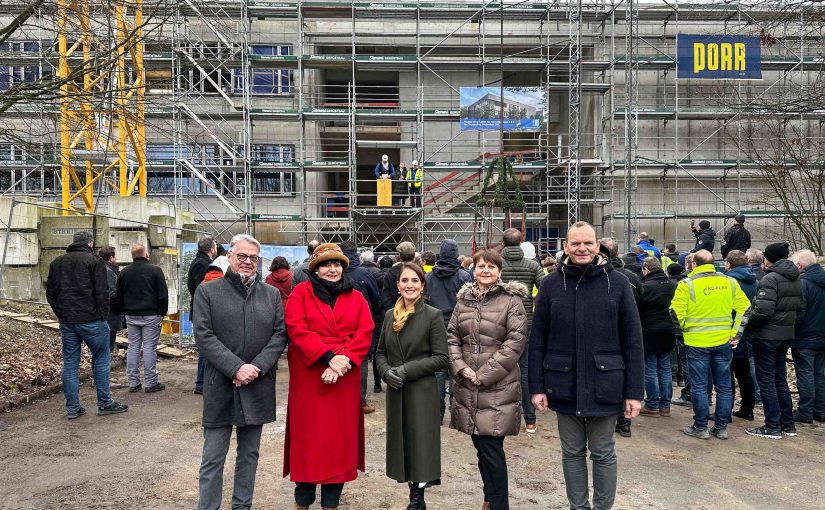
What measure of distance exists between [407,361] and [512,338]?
0.79 m

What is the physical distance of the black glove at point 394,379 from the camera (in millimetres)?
4324

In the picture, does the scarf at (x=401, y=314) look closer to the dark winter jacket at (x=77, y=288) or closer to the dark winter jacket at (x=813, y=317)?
the dark winter jacket at (x=77, y=288)

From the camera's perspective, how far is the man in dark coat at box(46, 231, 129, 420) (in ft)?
23.0

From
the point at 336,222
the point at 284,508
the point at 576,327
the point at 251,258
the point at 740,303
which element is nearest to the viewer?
the point at 576,327

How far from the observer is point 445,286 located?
701 centimetres

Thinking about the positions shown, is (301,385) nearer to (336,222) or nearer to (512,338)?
(512,338)

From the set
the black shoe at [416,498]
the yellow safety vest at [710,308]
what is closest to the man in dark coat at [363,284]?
the black shoe at [416,498]

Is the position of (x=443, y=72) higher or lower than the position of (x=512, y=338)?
higher

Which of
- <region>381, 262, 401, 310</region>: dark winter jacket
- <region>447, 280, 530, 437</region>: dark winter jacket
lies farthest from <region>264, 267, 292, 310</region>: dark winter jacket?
<region>447, 280, 530, 437</region>: dark winter jacket

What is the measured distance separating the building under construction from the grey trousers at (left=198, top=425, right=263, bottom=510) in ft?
49.8

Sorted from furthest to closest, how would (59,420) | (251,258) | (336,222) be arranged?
(336,222)
(59,420)
(251,258)

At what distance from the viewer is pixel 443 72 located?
2320 cm

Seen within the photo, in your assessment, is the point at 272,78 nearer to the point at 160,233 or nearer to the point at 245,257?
the point at 160,233

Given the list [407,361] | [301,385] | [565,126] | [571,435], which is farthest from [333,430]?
[565,126]
